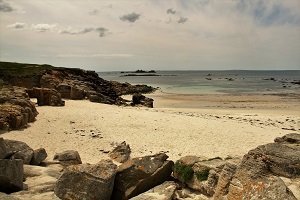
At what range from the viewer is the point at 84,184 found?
1083 cm

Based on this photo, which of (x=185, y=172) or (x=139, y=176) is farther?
(x=185, y=172)

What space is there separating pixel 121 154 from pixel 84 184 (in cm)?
684

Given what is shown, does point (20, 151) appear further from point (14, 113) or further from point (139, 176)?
point (14, 113)

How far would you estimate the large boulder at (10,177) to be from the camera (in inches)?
420

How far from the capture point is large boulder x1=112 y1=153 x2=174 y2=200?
11676 millimetres

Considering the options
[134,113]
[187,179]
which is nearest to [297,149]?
[187,179]

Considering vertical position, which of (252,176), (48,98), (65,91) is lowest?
(65,91)

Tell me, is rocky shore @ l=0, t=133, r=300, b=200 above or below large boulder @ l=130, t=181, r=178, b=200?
above

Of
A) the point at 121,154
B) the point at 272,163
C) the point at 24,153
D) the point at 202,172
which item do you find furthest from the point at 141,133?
the point at 272,163

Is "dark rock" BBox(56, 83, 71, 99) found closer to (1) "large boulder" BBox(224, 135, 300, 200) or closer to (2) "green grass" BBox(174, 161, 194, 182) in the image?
(2) "green grass" BBox(174, 161, 194, 182)

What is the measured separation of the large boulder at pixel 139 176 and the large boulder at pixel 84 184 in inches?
23.6

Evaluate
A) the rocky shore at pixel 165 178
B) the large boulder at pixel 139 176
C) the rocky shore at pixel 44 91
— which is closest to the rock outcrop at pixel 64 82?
the rocky shore at pixel 44 91

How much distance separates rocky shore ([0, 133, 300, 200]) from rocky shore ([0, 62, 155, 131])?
989 centimetres

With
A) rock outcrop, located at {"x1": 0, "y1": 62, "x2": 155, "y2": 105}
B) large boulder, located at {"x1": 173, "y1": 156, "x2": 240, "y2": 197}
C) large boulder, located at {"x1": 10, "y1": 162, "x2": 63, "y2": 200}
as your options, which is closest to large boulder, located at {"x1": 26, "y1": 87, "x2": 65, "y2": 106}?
rock outcrop, located at {"x1": 0, "y1": 62, "x2": 155, "y2": 105}
